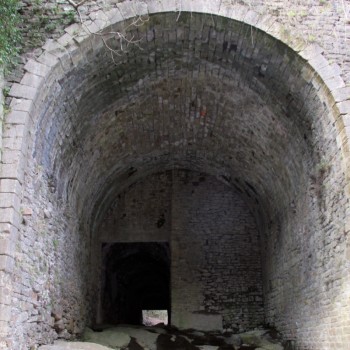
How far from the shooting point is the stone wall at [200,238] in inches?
494

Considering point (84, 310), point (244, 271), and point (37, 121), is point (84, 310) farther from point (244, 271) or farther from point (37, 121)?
point (37, 121)

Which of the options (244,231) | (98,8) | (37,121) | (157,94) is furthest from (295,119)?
(244,231)

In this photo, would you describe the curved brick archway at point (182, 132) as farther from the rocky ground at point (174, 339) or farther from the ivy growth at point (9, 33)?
the rocky ground at point (174, 339)

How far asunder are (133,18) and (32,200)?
3.23 meters

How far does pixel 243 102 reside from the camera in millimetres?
9195

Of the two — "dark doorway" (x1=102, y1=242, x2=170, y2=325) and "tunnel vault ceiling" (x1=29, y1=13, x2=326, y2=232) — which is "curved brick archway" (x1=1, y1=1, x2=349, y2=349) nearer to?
"tunnel vault ceiling" (x1=29, y1=13, x2=326, y2=232)

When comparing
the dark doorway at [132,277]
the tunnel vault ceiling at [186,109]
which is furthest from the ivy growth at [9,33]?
the dark doorway at [132,277]

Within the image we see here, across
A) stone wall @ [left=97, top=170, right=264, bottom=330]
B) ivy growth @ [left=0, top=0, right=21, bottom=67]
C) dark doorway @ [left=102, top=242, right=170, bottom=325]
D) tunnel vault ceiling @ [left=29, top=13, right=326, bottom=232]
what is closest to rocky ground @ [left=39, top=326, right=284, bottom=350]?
stone wall @ [left=97, top=170, right=264, bottom=330]

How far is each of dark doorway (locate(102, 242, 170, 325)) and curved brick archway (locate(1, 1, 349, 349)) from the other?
10.0 feet

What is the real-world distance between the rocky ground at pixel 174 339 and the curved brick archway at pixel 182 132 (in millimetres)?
473

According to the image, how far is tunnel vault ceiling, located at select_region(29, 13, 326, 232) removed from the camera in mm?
7742

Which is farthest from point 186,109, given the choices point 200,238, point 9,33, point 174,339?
point 174,339

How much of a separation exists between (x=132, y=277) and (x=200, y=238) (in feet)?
19.3

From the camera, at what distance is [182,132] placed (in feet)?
35.7
